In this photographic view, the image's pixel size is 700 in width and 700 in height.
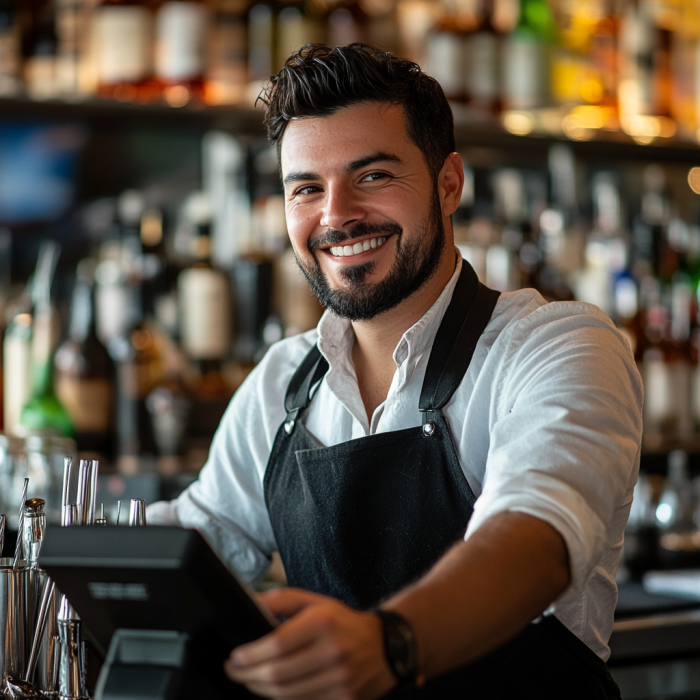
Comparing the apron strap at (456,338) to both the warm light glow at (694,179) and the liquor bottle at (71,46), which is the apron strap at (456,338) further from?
the warm light glow at (694,179)

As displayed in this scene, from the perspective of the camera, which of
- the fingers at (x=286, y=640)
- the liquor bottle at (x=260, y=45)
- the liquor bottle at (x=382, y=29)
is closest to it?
the fingers at (x=286, y=640)

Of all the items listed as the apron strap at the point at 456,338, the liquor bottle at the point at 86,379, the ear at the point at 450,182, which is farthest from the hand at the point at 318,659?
the liquor bottle at the point at 86,379

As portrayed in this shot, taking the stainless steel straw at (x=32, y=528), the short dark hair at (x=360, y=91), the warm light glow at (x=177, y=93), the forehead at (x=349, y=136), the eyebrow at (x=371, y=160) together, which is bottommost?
the stainless steel straw at (x=32, y=528)

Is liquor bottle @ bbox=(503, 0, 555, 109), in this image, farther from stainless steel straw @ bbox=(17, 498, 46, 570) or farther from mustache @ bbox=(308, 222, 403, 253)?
stainless steel straw @ bbox=(17, 498, 46, 570)

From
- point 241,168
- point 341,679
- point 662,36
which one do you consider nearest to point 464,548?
point 341,679

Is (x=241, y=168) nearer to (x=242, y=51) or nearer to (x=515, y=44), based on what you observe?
(x=242, y=51)

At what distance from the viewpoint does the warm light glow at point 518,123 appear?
2.18 metres

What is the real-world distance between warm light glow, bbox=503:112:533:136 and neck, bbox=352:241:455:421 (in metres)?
0.99

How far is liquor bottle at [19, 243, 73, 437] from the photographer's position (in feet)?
6.32

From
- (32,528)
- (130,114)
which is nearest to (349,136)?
(32,528)

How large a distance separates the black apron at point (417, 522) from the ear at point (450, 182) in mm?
105

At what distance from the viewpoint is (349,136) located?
114cm

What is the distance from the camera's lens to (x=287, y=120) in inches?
47.6

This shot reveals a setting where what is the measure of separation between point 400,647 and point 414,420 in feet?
1.89
